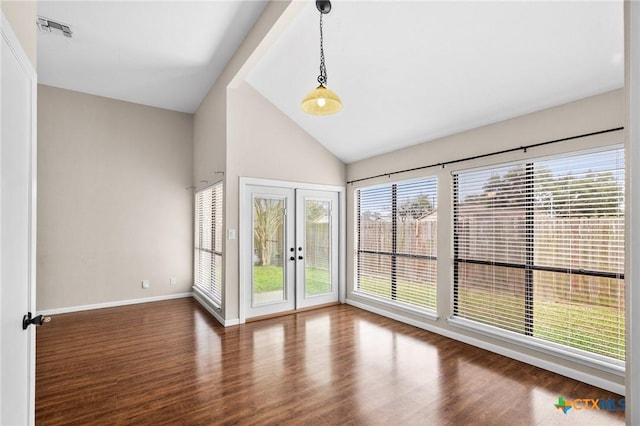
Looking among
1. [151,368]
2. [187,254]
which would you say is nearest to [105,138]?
[187,254]

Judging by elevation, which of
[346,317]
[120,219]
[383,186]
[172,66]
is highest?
[172,66]

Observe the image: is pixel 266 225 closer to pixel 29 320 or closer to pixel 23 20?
pixel 29 320

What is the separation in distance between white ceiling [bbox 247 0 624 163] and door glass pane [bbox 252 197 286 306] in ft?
5.67

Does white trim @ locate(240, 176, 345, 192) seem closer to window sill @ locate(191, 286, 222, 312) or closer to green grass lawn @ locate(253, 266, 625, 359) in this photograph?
green grass lawn @ locate(253, 266, 625, 359)

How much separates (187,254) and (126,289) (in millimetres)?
1146

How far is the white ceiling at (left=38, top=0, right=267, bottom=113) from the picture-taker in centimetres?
317

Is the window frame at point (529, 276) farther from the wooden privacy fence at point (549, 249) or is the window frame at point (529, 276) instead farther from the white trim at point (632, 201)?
the white trim at point (632, 201)

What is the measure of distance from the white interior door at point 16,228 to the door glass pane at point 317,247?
146 inches

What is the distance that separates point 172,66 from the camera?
4.29 meters

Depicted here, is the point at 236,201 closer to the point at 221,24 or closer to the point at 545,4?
the point at 221,24

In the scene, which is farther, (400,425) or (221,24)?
(221,24)

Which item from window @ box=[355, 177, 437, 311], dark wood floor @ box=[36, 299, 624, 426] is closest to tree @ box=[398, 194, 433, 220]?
window @ box=[355, 177, 437, 311]

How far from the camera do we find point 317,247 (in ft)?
17.2

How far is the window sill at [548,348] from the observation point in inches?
103
